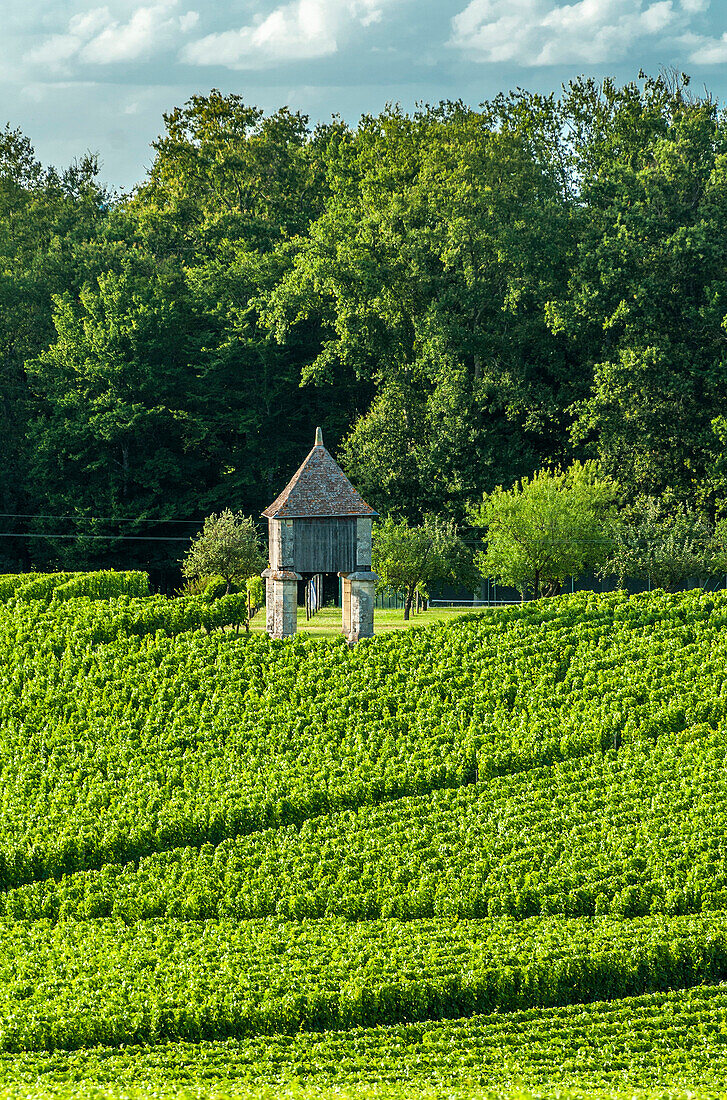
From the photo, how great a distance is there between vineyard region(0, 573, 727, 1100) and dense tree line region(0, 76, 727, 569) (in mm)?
22987

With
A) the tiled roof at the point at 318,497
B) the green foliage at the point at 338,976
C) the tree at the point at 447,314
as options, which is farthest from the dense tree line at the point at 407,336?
the green foliage at the point at 338,976

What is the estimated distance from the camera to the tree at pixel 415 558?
47.6m

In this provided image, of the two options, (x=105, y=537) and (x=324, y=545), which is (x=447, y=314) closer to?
(x=105, y=537)

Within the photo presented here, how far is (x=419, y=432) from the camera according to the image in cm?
5616

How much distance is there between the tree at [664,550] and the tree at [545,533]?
1.01 m

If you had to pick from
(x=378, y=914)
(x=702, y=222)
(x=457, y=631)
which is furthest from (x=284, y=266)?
(x=378, y=914)

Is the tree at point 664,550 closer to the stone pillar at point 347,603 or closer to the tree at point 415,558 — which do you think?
the tree at point 415,558

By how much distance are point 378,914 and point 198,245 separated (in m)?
53.9

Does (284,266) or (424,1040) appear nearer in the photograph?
(424,1040)

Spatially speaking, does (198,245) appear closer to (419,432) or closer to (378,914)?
(419,432)

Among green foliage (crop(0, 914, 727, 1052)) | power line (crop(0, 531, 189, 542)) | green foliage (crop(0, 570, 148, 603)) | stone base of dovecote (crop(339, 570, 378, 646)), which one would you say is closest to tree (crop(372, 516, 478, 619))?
stone base of dovecote (crop(339, 570, 378, 646))

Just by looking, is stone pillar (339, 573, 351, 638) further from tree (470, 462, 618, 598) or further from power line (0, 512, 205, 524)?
power line (0, 512, 205, 524)

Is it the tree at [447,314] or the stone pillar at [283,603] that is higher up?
the tree at [447,314]

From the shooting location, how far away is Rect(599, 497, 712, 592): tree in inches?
1923
